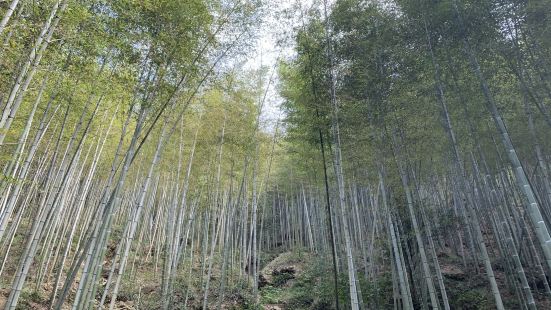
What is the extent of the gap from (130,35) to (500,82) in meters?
5.26

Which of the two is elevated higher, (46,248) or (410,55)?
(410,55)

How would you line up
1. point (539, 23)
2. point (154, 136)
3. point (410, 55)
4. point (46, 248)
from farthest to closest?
point (154, 136)
point (46, 248)
point (410, 55)
point (539, 23)

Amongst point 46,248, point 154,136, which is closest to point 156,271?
point 46,248

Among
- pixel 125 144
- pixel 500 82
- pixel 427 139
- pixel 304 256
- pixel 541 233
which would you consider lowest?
pixel 541 233

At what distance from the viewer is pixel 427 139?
19.6 feet

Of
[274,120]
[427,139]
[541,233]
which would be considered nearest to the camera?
[541,233]

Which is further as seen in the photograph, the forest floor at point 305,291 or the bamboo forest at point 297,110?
the forest floor at point 305,291

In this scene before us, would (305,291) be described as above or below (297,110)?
below

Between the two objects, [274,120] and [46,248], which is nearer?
[46,248]

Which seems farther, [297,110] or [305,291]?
[305,291]

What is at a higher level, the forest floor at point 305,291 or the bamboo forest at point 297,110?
the bamboo forest at point 297,110

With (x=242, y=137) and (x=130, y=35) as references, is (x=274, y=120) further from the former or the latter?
(x=130, y=35)

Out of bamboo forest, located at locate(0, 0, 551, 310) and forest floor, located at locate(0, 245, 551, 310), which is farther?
forest floor, located at locate(0, 245, 551, 310)

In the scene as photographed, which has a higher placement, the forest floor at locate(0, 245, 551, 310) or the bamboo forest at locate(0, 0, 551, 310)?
the bamboo forest at locate(0, 0, 551, 310)
